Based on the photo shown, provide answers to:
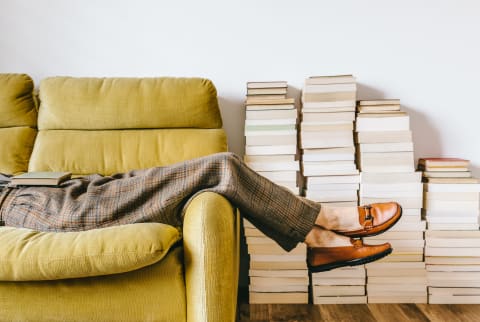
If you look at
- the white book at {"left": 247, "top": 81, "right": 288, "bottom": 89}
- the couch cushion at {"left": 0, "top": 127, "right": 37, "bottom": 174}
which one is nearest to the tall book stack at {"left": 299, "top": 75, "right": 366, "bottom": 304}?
the white book at {"left": 247, "top": 81, "right": 288, "bottom": 89}

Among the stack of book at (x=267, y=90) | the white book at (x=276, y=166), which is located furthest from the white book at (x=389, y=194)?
the stack of book at (x=267, y=90)

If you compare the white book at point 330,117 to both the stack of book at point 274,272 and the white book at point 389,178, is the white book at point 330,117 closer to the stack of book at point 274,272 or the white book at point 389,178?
the white book at point 389,178

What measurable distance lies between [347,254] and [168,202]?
2.16ft

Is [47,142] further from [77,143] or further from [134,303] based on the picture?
[134,303]

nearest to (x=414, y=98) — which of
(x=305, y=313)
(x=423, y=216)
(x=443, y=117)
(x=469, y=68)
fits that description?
(x=443, y=117)

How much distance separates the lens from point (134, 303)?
3.17ft

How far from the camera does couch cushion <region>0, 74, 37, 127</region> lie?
1.67 meters

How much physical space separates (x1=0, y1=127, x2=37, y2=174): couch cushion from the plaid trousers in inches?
16.6

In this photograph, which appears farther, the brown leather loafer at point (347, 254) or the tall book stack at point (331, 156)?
the tall book stack at point (331, 156)

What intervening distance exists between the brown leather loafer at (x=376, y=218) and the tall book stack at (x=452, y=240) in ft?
1.32

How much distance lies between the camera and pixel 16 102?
168 centimetres

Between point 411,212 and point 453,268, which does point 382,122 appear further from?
point 453,268

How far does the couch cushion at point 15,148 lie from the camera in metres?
1.60

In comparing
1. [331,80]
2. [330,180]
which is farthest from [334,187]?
[331,80]
